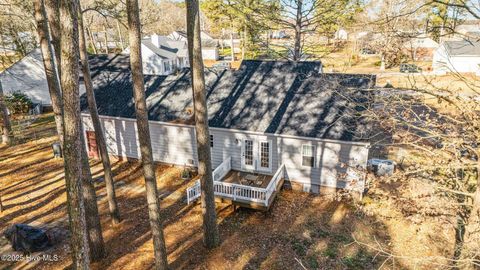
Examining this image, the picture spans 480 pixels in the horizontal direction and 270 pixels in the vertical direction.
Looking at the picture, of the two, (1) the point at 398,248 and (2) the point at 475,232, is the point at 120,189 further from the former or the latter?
(2) the point at 475,232

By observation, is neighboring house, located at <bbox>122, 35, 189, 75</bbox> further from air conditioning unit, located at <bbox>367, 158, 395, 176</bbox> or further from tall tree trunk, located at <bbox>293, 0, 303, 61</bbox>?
air conditioning unit, located at <bbox>367, 158, 395, 176</bbox>

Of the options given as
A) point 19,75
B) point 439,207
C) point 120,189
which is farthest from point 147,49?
point 439,207

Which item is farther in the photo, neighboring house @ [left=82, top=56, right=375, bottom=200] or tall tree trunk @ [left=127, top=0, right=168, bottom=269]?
neighboring house @ [left=82, top=56, right=375, bottom=200]

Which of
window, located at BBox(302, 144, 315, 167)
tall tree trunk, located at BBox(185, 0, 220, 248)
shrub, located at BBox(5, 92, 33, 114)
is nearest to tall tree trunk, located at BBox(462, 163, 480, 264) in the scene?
tall tree trunk, located at BBox(185, 0, 220, 248)

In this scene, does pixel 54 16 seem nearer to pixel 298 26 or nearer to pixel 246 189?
pixel 246 189

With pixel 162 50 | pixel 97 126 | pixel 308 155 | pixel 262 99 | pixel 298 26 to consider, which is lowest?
pixel 308 155

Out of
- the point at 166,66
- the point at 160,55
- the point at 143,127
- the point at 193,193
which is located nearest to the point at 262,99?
the point at 193,193
